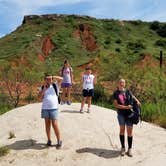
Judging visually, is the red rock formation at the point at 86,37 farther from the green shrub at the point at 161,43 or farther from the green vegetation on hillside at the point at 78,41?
the green shrub at the point at 161,43

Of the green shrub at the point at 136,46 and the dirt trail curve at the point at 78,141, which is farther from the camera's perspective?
the green shrub at the point at 136,46

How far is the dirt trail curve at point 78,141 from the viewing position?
9.98 metres

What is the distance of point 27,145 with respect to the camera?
10867mm

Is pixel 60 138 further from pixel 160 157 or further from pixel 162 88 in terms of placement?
pixel 162 88

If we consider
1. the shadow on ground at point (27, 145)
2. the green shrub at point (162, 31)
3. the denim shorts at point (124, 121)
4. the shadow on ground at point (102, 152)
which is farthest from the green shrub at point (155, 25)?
the denim shorts at point (124, 121)

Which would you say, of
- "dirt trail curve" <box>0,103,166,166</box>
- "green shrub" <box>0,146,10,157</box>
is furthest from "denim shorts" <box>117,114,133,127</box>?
"green shrub" <box>0,146,10,157</box>

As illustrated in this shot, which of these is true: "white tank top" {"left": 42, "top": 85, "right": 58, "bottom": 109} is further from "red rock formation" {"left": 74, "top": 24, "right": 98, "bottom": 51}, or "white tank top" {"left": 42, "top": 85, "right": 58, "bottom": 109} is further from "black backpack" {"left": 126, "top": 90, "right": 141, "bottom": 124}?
"red rock formation" {"left": 74, "top": 24, "right": 98, "bottom": 51}

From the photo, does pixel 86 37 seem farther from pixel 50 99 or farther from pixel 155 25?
pixel 50 99

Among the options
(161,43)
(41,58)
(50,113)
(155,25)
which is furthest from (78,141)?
(155,25)

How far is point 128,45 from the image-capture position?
173 ft

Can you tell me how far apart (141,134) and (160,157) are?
2.07 meters

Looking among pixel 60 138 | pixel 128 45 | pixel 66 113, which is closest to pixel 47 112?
pixel 60 138

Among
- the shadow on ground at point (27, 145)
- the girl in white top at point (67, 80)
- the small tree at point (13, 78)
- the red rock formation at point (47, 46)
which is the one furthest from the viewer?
the red rock formation at point (47, 46)

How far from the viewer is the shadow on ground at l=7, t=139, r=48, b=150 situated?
1070 centimetres
